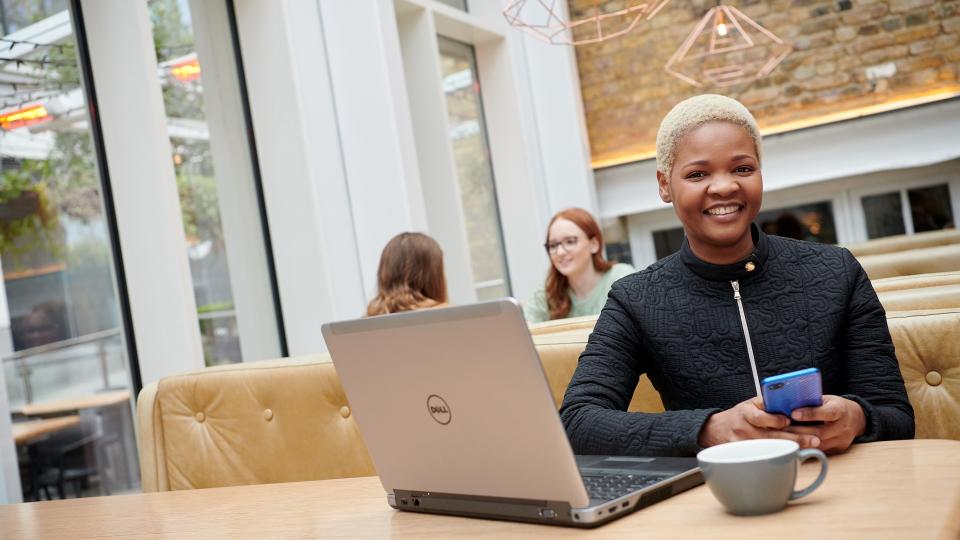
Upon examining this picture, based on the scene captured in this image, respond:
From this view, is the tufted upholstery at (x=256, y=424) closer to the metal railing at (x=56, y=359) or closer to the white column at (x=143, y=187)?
the metal railing at (x=56, y=359)

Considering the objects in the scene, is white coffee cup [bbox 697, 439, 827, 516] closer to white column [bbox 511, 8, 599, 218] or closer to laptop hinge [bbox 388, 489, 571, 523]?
laptop hinge [bbox 388, 489, 571, 523]

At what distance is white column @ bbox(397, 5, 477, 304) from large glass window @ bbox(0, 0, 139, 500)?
7.83 ft

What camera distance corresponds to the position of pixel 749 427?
1.30m

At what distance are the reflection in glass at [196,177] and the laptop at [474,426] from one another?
266cm

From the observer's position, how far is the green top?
418cm

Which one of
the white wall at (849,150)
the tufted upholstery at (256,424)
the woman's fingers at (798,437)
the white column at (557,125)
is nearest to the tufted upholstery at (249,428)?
the tufted upholstery at (256,424)

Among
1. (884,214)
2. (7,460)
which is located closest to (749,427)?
(7,460)

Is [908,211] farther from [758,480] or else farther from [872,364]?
[758,480]

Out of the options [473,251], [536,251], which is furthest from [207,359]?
[536,251]

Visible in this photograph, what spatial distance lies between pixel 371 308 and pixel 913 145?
493cm

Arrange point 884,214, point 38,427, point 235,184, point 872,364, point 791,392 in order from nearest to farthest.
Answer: point 791,392
point 872,364
point 38,427
point 235,184
point 884,214

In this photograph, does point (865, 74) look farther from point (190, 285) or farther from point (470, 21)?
point (190, 285)

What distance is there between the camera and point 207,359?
3793mm

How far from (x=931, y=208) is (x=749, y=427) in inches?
259
